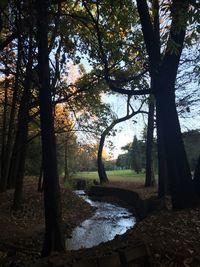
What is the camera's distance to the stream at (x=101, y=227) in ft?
38.8

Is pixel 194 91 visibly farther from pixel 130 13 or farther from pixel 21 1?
pixel 21 1

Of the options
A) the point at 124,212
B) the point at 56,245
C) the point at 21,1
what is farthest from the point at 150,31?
the point at 124,212

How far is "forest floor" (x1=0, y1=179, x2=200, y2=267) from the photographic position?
19.8ft

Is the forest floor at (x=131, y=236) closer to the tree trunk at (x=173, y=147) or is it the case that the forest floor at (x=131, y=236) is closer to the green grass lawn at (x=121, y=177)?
the tree trunk at (x=173, y=147)

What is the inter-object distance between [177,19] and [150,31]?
2.19 meters

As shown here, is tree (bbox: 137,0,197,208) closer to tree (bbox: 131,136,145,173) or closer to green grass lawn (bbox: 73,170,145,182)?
green grass lawn (bbox: 73,170,145,182)

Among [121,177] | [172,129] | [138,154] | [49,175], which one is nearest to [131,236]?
[49,175]

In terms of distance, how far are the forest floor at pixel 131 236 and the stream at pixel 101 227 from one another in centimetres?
48

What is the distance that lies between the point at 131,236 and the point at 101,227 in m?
7.39

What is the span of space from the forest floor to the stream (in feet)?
1.56

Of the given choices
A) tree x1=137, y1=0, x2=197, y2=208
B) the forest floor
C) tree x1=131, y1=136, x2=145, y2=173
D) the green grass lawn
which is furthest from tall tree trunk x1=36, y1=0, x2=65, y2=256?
tree x1=131, y1=136, x2=145, y2=173

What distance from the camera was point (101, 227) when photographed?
14.6 m

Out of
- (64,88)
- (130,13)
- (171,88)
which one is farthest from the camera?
(64,88)

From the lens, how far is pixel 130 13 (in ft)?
37.7
